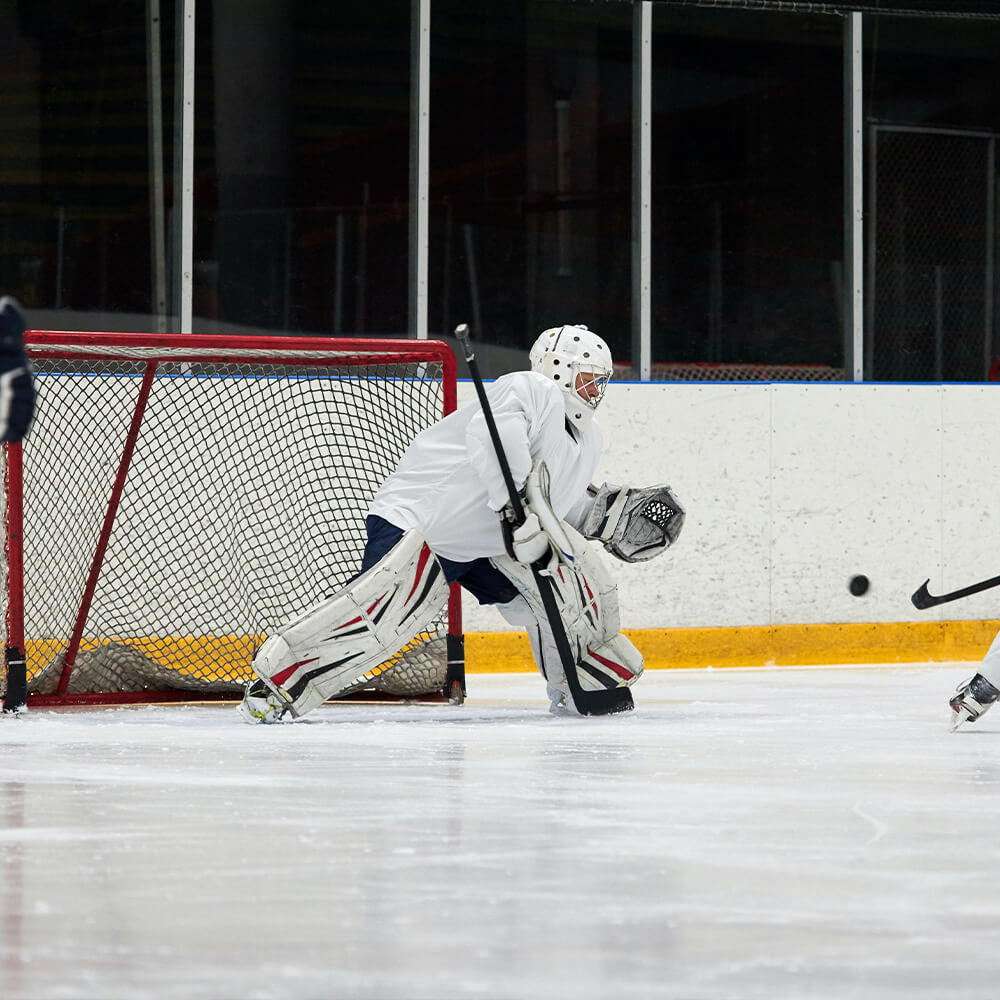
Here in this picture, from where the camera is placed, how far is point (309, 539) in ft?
22.4

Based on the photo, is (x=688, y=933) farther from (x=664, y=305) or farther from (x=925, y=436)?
(x=664, y=305)

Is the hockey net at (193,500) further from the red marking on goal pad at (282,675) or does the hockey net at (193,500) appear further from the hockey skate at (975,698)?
the hockey skate at (975,698)

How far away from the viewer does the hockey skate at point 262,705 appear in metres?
5.77

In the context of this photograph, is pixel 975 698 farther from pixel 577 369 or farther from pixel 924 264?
pixel 924 264

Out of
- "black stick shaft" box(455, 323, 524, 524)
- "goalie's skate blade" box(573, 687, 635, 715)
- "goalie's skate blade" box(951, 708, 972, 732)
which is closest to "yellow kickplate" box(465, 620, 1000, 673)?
"goalie's skate blade" box(573, 687, 635, 715)

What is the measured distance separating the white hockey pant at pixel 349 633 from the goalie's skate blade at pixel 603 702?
0.49 meters

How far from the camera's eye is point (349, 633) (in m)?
5.77

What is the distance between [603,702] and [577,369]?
3.05ft

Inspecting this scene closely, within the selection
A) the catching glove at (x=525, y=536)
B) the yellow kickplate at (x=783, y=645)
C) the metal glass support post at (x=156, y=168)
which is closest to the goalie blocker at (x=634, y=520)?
the catching glove at (x=525, y=536)

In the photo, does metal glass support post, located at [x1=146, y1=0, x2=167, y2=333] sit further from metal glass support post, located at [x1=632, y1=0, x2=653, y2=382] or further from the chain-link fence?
the chain-link fence

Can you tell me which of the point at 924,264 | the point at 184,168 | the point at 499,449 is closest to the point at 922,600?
the point at 499,449

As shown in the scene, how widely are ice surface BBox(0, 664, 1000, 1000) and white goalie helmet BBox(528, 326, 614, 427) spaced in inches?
36.1

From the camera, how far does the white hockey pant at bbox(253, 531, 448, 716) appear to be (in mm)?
5742

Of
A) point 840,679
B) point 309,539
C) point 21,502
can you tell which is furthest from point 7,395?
point 840,679
